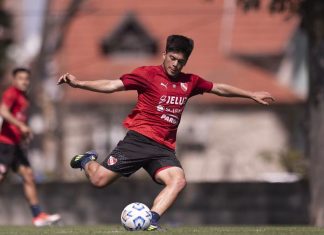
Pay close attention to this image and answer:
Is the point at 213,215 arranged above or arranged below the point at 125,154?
below

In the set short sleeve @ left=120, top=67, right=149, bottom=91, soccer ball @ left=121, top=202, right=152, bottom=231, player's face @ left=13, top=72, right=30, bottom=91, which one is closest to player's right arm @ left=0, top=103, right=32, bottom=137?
player's face @ left=13, top=72, right=30, bottom=91

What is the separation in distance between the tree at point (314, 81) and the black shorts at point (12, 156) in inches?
168

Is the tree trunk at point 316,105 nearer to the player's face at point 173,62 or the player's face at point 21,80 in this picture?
the player's face at point 21,80

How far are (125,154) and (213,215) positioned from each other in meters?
8.54

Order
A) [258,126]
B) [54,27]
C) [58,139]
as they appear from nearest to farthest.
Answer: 1. [58,139]
2. [54,27]
3. [258,126]

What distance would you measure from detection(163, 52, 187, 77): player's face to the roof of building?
1055 inches

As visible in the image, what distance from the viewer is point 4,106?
16.6m

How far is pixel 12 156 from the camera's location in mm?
17016

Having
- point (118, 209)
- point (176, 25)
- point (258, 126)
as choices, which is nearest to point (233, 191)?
point (118, 209)

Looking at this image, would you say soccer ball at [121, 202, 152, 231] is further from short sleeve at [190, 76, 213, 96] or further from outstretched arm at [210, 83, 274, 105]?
outstretched arm at [210, 83, 274, 105]

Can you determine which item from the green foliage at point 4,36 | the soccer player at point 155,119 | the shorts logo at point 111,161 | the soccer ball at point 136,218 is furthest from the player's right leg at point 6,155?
the green foliage at point 4,36

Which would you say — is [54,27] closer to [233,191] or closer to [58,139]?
[58,139]

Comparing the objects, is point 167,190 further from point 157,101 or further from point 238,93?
point 238,93

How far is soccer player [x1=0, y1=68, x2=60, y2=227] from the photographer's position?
55.1ft
